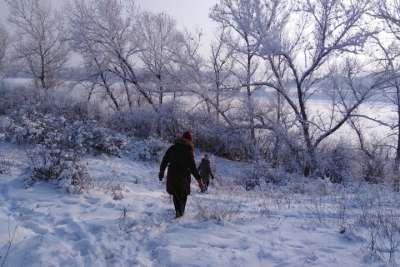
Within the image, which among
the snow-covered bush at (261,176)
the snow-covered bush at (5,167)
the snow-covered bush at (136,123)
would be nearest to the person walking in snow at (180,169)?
the snow-covered bush at (5,167)

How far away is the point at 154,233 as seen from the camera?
6.17 metres

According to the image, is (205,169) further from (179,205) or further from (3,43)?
(3,43)

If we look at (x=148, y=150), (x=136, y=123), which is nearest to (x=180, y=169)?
(x=148, y=150)

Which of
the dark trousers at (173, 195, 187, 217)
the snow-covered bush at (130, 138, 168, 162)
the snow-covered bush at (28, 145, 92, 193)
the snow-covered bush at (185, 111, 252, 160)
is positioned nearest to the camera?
the dark trousers at (173, 195, 187, 217)

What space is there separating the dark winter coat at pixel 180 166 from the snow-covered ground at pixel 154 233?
0.57 meters

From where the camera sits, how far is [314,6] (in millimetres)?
20281

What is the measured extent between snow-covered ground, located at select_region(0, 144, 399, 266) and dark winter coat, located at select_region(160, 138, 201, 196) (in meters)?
0.57

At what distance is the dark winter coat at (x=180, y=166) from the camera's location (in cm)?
735

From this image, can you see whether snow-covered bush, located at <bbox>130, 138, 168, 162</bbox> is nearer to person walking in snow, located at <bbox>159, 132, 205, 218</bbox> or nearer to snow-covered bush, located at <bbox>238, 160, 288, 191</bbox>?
snow-covered bush, located at <bbox>238, 160, 288, 191</bbox>

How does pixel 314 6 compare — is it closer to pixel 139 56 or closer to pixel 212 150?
pixel 212 150

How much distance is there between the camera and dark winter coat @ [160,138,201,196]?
7.35 meters

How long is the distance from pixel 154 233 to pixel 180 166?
1609 mm

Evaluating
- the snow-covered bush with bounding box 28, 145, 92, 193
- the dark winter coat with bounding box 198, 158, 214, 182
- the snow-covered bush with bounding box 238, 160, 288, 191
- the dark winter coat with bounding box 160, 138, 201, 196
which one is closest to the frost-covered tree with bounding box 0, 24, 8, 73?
the snow-covered bush with bounding box 238, 160, 288, 191

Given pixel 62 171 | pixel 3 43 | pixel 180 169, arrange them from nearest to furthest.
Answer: pixel 180 169
pixel 62 171
pixel 3 43
